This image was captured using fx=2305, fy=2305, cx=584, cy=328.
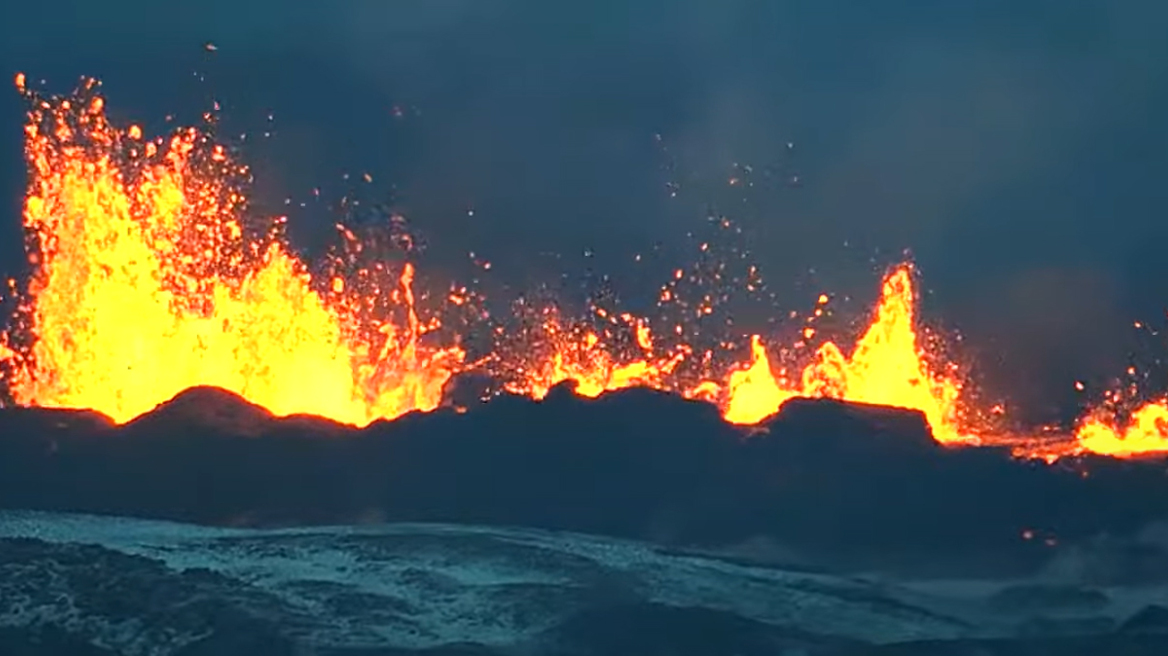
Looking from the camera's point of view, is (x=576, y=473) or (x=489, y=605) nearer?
(x=489, y=605)

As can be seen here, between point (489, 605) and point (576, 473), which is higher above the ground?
point (576, 473)

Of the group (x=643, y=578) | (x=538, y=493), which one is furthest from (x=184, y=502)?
(x=643, y=578)

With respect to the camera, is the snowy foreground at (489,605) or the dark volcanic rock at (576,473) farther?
→ the dark volcanic rock at (576,473)

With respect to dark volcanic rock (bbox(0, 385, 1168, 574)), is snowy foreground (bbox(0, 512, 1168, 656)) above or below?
below

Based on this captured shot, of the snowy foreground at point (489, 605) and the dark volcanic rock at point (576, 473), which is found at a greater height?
the dark volcanic rock at point (576, 473)
